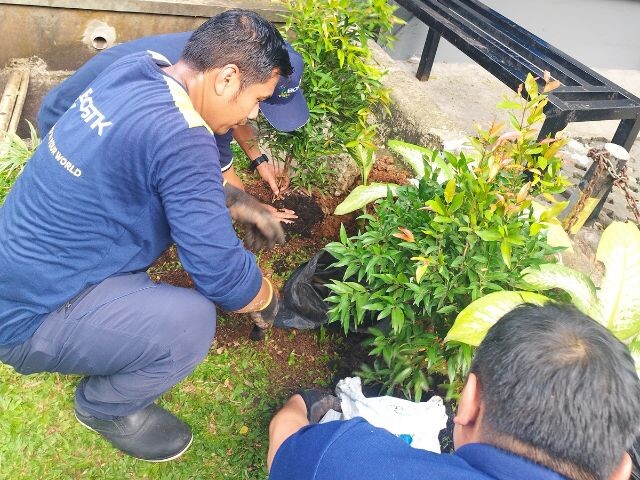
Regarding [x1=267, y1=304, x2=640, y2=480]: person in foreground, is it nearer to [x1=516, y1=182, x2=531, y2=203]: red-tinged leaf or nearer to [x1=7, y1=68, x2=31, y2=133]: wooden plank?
[x1=516, y1=182, x2=531, y2=203]: red-tinged leaf

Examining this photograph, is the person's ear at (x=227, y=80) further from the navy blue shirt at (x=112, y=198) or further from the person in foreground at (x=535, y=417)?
the person in foreground at (x=535, y=417)

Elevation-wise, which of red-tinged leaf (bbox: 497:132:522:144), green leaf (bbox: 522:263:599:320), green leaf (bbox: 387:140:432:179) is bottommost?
green leaf (bbox: 522:263:599:320)

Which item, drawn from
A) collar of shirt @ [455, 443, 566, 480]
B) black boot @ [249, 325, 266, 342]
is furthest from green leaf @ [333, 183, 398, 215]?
collar of shirt @ [455, 443, 566, 480]

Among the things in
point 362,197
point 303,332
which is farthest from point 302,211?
point 362,197

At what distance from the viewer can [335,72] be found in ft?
9.20

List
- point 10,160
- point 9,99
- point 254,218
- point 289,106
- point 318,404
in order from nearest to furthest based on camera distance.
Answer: point 318,404
point 254,218
point 289,106
point 10,160
point 9,99

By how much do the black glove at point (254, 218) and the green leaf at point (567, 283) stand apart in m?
0.99

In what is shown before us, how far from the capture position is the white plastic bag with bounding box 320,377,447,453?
205 centimetres

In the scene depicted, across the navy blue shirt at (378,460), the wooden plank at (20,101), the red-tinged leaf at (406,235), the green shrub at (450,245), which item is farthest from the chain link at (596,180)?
the wooden plank at (20,101)

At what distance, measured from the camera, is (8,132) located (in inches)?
139

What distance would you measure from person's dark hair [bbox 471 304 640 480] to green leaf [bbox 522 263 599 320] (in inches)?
30.7

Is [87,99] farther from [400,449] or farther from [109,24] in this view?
[109,24]

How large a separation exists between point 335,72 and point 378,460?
208cm

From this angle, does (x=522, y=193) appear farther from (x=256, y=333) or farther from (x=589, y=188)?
(x=256, y=333)
